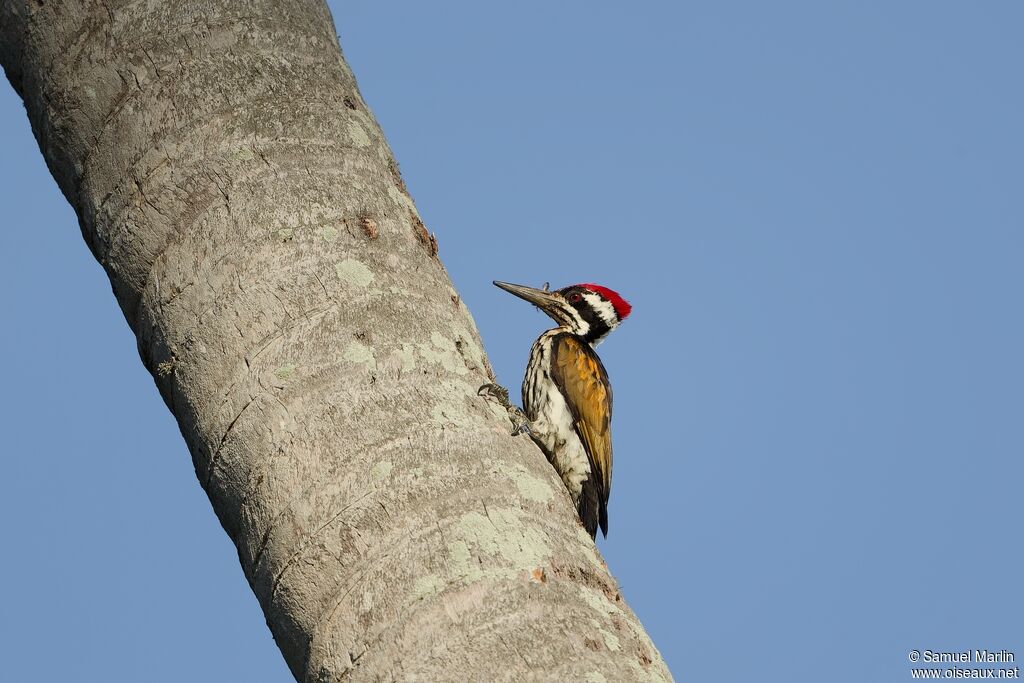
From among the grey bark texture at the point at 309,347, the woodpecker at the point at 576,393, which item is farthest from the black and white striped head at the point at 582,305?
the grey bark texture at the point at 309,347

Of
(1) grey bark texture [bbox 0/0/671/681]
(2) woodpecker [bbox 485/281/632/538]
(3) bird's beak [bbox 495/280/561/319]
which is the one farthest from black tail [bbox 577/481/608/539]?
(1) grey bark texture [bbox 0/0/671/681]

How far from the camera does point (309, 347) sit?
2.67m

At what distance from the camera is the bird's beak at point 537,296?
7.11 meters

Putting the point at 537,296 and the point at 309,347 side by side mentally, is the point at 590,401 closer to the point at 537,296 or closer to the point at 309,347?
the point at 537,296

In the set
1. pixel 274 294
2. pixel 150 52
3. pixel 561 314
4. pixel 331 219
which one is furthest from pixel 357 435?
pixel 561 314

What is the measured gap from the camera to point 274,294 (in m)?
2.72

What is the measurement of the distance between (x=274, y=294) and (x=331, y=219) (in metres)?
0.32

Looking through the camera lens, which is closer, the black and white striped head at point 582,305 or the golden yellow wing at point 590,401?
the golden yellow wing at point 590,401

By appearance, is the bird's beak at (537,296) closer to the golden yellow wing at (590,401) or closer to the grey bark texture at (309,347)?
the golden yellow wing at (590,401)

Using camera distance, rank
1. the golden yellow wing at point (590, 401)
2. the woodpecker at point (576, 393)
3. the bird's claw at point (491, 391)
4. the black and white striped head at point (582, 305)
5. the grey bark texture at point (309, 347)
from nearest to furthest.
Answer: the grey bark texture at point (309, 347) < the bird's claw at point (491, 391) < the woodpecker at point (576, 393) < the golden yellow wing at point (590, 401) < the black and white striped head at point (582, 305)

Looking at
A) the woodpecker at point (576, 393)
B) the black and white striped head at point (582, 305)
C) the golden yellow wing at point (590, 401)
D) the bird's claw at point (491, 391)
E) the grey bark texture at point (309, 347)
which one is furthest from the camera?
the black and white striped head at point (582, 305)

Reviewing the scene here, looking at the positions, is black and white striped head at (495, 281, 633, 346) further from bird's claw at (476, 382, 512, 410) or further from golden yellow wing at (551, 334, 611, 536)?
bird's claw at (476, 382, 512, 410)

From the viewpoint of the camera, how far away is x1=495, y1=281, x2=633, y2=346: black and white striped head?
278 inches

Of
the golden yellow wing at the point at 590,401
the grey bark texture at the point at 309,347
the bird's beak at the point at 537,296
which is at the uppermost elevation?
the bird's beak at the point at 537,296
